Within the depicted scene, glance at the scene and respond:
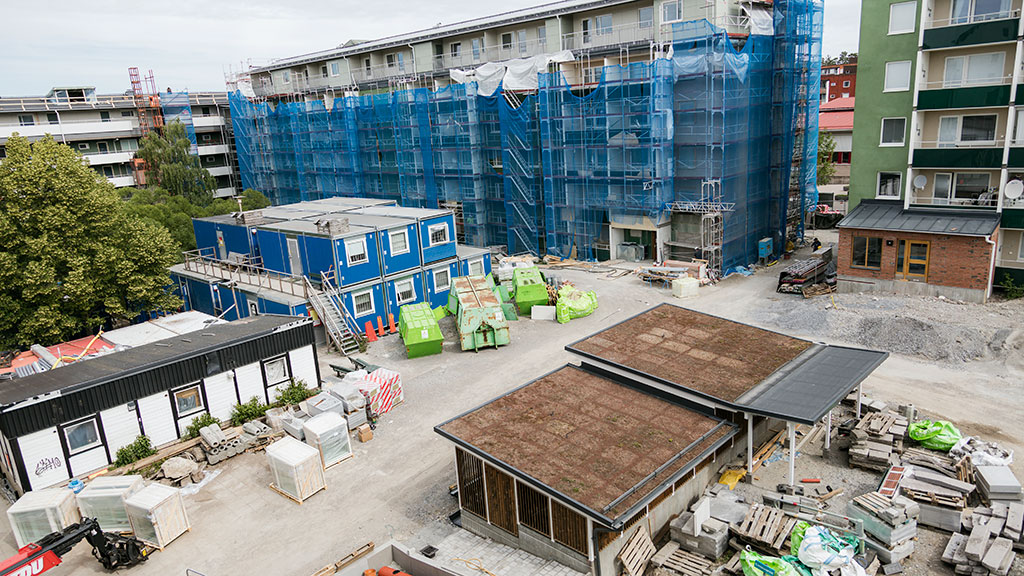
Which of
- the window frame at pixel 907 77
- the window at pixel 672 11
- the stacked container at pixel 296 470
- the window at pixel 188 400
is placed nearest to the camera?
the stacked container at pixel 296 470

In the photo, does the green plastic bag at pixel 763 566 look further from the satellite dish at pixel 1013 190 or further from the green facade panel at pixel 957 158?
the green facade panel at pixel 957 158

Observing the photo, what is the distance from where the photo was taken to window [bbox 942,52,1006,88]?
25531 millimetres

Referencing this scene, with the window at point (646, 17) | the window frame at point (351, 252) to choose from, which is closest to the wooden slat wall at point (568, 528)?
the window frame at point (351, 252)

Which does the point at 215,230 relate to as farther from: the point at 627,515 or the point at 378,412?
the point at 627,515

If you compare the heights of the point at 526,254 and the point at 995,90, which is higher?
the point at 995,90

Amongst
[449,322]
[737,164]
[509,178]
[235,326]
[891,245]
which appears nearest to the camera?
[235,326]

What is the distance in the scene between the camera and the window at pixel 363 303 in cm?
2722

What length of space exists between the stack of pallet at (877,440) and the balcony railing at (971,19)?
1845 centimetres

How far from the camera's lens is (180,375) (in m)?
18.4

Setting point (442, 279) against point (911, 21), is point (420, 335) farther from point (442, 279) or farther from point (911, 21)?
point (911, 21)

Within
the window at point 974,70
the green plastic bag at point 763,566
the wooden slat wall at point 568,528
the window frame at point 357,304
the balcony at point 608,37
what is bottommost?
the green plastic bag at point 763,566

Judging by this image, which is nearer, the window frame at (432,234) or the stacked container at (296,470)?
the stacked container at (296,470)

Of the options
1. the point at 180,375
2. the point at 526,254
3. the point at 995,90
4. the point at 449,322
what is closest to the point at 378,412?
the point at 180,375

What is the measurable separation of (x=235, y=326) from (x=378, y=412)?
6287 mm
